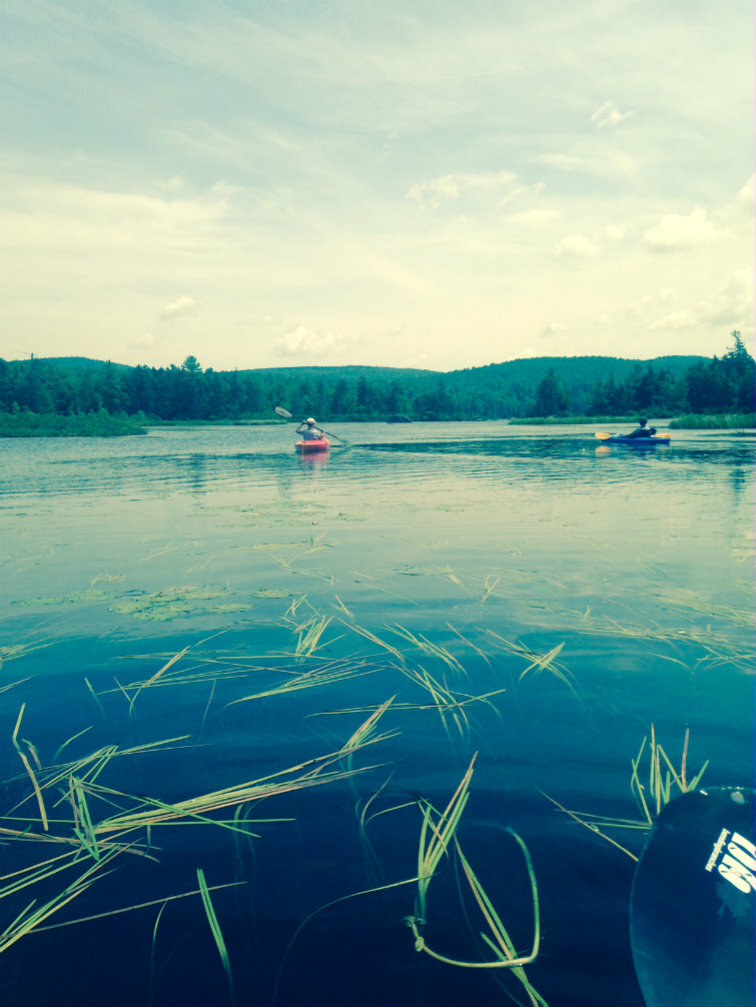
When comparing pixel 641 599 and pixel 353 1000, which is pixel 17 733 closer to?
pixel 353 1000

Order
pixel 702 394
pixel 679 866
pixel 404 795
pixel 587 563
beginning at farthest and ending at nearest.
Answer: pixel 702 394, pixel 587 563, pixel 404 795, pixel 679 866

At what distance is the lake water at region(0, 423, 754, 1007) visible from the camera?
2.72 meters

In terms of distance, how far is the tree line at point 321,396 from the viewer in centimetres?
12194

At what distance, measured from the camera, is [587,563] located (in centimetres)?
966

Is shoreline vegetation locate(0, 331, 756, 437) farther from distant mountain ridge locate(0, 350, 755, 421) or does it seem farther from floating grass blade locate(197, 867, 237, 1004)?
floating grass blade locate(197, 867, 237, 1004)

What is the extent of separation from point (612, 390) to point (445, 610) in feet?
459

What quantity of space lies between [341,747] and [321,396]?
189m

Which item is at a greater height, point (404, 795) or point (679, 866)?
point (679, 866)

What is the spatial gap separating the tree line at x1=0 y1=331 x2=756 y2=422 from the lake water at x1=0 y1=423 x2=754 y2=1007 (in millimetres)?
104718

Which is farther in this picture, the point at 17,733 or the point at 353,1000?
the point at 17,733

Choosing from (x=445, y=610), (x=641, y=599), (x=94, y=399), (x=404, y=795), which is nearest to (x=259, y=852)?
(x=404, y=795)

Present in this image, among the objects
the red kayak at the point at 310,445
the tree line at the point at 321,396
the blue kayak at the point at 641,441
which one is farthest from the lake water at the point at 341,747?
the tree line at the point at 321,396

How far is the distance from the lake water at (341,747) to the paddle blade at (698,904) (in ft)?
1.76

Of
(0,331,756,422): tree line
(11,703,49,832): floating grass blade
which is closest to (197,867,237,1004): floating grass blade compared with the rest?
(11,703,49,832): floating grass blade
